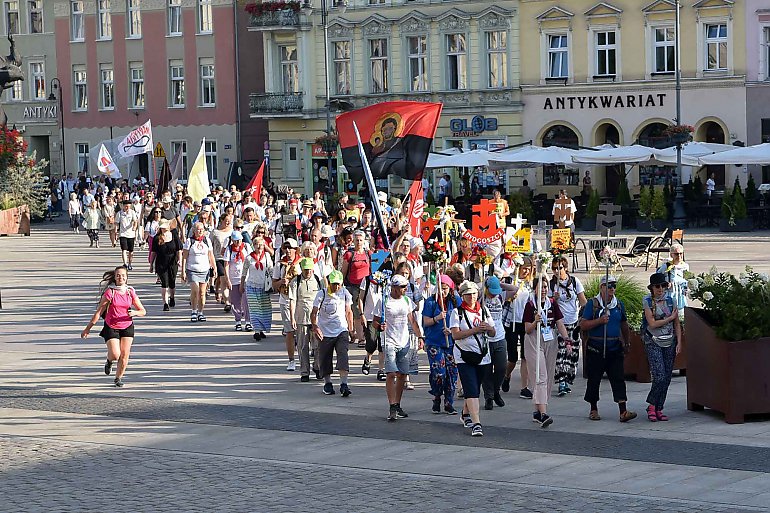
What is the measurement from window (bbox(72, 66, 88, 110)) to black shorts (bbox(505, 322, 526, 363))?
53983mm

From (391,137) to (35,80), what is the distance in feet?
172

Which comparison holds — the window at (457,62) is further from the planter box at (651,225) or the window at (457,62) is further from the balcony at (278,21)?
the planter box at (651,225)

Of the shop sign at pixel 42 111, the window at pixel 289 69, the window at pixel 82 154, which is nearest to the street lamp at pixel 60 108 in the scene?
the shop sign at pixel 42 111

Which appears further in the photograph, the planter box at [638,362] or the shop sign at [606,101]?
the shop sign at [606,101]

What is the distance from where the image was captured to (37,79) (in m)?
69.8

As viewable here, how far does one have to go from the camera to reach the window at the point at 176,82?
2554 inches

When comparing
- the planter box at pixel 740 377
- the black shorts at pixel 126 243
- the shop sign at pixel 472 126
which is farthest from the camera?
the shop sign at pixel 472 126

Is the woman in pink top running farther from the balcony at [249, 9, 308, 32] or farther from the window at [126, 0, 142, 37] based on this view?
the window at [126, 0, 142, 37]

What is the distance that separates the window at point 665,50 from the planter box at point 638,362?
112 ft

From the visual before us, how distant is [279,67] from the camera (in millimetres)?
60031

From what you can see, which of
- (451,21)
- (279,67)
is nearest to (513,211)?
(451,21)

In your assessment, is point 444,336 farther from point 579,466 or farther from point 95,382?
point 95,382

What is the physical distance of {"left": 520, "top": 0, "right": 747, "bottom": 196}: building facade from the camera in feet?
161

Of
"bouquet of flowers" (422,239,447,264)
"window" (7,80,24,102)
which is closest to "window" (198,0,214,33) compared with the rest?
"window" (7,80,24,102)
